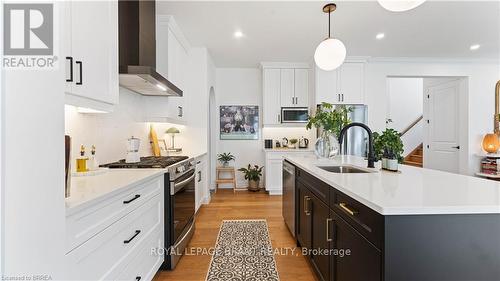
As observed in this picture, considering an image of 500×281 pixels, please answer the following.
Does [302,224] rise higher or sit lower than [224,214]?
higher

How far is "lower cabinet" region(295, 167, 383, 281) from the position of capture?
1.06m

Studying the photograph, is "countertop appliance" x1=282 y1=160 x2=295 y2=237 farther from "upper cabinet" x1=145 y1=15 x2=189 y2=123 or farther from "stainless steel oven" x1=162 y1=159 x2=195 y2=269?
"upper cabinet" x1=145 y1=15 x2=189 y2=123

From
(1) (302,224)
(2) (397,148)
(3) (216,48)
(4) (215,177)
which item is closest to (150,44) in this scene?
(3) (216,48)

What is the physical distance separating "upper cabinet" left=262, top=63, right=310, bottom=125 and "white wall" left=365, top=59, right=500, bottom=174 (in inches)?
55.2

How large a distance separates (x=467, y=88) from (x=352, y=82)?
2493 mm

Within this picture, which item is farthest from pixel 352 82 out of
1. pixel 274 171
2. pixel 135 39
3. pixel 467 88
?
pixel 135 39

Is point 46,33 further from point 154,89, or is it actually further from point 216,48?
point 216,48

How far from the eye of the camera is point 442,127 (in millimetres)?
5590

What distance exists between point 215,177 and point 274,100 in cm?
211

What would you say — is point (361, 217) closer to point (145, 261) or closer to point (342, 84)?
point (145, 261)

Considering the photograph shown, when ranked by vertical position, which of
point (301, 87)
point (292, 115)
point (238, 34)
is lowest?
point (292, 115)

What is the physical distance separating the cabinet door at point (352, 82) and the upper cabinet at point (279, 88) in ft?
2.59

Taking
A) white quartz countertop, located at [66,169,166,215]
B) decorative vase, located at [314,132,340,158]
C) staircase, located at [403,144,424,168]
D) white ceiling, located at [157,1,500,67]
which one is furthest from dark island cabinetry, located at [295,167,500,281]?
staircase, located at [403,144,424,168]

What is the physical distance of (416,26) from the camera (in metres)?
3.46
